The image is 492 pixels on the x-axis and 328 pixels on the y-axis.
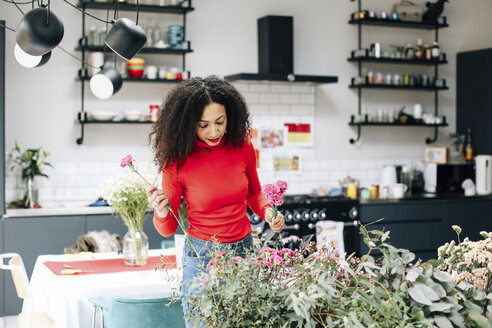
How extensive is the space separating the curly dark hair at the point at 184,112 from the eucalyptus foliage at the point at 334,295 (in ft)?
2.51

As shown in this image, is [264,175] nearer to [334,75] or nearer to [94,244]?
[334,75]

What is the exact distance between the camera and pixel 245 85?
6262 millimetres

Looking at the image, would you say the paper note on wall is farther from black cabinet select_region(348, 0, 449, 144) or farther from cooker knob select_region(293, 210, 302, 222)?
black cabinet select_region(348, 0, 449, 144)

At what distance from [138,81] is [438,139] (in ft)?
11.2

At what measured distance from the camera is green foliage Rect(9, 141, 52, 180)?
211 inches

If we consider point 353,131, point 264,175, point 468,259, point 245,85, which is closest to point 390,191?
point 353,131

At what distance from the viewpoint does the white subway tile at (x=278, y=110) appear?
6.38 meters

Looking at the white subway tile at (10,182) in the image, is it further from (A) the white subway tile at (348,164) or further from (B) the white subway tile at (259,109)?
(A) the white subway tile at (348,164)

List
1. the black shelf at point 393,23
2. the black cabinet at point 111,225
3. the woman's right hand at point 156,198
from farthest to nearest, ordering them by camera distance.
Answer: the black shelf at point 393,23, the black cabinet at point 111,225, the woman's right hand at point 156,198

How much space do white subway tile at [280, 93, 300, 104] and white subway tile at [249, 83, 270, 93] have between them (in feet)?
0.57

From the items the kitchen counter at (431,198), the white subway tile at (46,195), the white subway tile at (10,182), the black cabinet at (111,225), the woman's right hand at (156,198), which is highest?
the woman's right hand at (156,198)

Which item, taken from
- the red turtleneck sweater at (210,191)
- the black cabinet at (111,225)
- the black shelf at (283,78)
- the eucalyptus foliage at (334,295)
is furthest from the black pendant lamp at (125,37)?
the black shelf at (283,78)

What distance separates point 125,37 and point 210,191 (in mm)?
973

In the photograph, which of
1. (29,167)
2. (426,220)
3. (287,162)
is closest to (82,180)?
(29,167)
